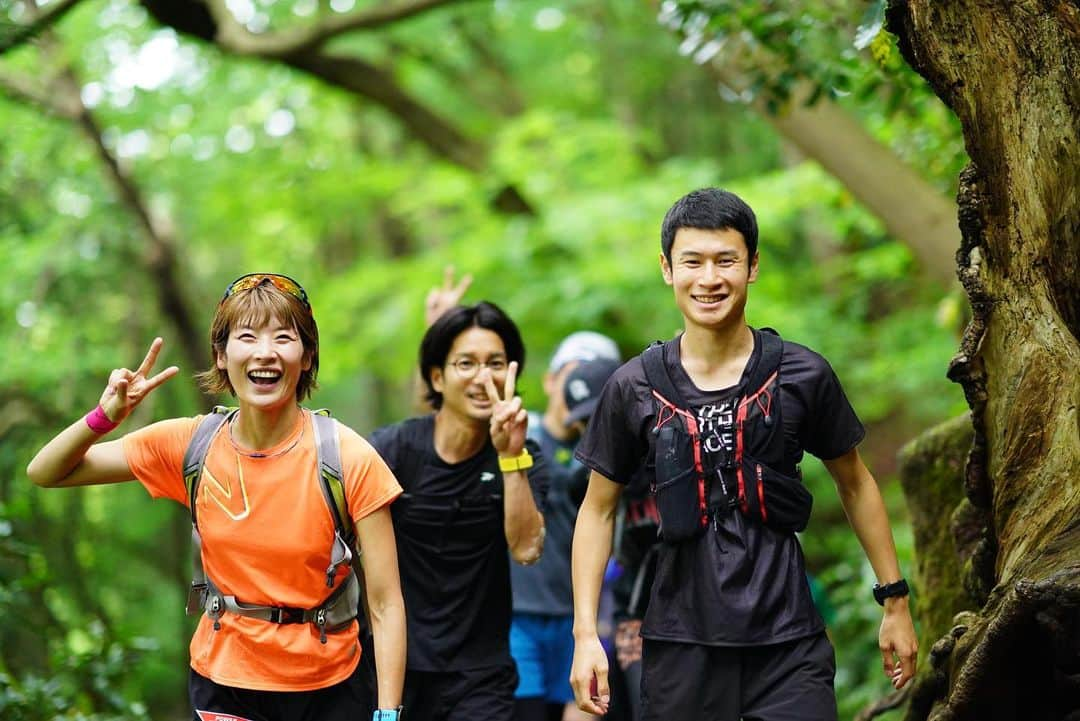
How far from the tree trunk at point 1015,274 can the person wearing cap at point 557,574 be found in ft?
7.27

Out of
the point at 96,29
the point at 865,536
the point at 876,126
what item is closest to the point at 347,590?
the point at 865,536

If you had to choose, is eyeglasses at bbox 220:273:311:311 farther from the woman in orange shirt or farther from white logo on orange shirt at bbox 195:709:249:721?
white logo on orange shirt at bbox 195:709:249:721

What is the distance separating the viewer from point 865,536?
3836 mm

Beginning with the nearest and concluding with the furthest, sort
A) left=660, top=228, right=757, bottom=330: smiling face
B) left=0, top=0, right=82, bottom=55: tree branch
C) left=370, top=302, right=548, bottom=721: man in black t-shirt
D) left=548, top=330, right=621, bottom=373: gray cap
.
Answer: left=660, top=228, right=757, bottom=330: smiling face
left=370, top=302, right=548, bottom=721: man in black t-shirt
left=0, top=0, right=82, bottom=55: tree branch
left=548, top=330, right=621, bottom=373: gray cap

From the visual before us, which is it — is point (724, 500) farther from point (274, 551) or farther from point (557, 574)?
point (557, 574)

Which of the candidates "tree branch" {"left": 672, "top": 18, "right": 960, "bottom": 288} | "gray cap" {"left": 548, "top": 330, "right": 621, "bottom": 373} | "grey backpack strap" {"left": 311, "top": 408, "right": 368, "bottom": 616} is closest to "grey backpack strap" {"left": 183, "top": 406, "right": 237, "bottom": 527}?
"grey backpack strap" {"left": 311, "top": 408, "right": 368, "bottom": 616}

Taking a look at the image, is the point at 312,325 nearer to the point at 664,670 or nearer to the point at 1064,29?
the point at 664,670

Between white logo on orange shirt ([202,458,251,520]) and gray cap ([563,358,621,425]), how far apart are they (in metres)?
2.49

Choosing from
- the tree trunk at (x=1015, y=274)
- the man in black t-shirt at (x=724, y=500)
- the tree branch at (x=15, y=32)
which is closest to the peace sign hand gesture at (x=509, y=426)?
the man in black t-shirt at (x=724, y=500)

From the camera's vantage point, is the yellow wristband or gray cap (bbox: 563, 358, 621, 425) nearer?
the yellow wristband

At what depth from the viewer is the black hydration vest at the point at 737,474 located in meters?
3.62

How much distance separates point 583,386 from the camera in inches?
243

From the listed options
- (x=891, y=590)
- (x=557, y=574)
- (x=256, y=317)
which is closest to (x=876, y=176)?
(x=557, y=574)

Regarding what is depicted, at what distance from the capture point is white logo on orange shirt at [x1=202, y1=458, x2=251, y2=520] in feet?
12.4
